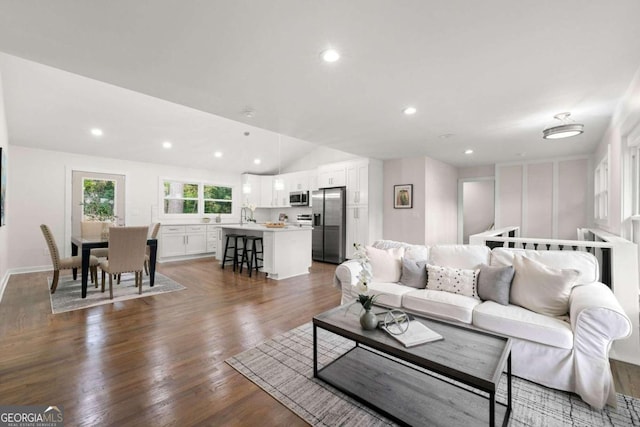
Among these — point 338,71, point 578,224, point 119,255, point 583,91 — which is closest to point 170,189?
point 119,255

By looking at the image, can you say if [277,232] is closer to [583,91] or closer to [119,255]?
[119,255]

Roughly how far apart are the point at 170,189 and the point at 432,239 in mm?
6511

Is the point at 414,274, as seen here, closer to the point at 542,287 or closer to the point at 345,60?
the point at 542,287

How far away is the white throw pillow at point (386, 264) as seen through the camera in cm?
303

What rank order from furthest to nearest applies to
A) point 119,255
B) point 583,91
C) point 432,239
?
1. point 432,239
2. point 119,255
3. point 583,91

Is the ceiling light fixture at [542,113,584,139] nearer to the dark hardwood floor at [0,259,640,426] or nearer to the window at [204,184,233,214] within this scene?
the dark hardwood floor at [0,259,640,426]

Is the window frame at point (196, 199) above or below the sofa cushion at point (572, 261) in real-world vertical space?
above

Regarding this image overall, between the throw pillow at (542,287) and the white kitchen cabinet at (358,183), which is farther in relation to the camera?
the white kitchen cabinet at (358,183)

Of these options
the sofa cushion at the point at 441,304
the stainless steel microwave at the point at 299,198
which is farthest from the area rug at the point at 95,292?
the stainless steel microwave at the point at 299,198

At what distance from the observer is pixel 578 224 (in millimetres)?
5914

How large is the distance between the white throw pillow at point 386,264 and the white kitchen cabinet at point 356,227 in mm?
3023

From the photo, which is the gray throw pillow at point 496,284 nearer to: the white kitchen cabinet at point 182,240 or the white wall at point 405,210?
the white wall at point 405,210

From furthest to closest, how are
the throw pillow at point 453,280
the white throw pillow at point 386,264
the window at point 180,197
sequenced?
the window at point 180,197
the white throw pillow at point 386,264
the throw pillow at point 453,280

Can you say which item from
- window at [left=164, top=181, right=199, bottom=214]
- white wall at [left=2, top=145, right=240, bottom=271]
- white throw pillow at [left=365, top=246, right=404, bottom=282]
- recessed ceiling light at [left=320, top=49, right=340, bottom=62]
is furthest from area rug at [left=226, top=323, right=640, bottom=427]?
window at [left=164, top=181, right=199, bottom=214]
